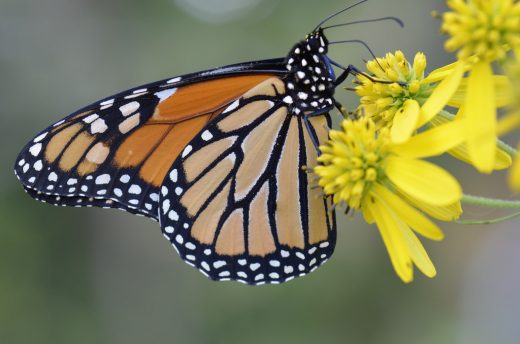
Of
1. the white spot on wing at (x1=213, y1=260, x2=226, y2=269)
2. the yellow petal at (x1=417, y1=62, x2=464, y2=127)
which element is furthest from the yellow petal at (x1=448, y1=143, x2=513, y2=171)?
the white spot on wing at (x1=213, y1=260, x2=226, y2=269)

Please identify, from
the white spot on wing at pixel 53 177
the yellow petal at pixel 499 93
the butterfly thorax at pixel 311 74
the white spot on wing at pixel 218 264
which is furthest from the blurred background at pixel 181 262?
the yellow petal at pixel 499 93

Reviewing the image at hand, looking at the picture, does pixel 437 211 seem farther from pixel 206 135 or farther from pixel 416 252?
pixel 206 135

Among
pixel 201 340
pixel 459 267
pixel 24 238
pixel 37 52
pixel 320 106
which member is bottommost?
pixel 201 340

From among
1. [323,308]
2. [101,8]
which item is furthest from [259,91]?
[101,8]

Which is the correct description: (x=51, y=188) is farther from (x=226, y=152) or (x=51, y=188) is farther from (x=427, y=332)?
(x=427, y=332)

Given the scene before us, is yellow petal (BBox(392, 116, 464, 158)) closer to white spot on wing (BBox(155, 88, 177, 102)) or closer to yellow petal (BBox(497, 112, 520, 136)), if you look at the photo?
yellow petal (BBox(497, 112, 520, 136))

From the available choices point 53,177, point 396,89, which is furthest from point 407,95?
point 53,177

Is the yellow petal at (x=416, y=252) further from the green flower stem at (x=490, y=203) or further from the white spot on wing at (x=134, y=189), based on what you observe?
the white spot on wing at (x=134, y=189)
